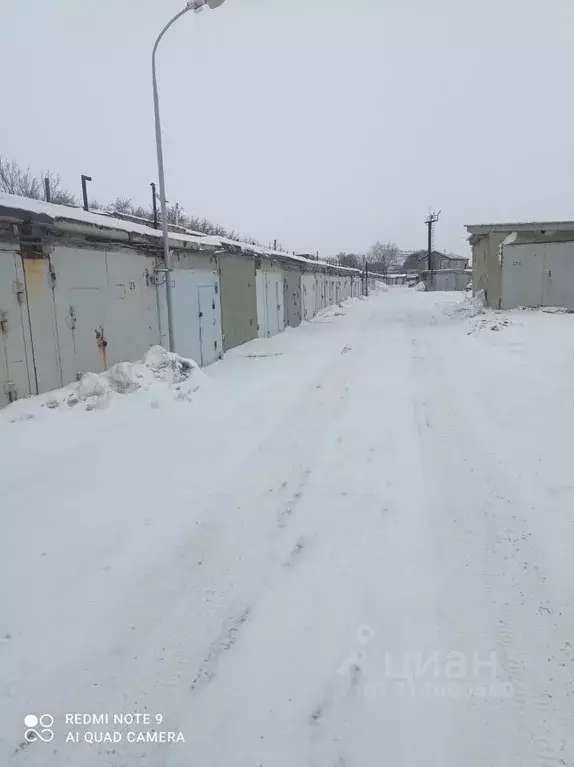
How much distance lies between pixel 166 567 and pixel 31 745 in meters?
1.53

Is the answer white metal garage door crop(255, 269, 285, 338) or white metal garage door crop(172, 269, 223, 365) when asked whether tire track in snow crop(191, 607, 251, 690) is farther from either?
white metal garage door crop(255, 269, 285, 338)

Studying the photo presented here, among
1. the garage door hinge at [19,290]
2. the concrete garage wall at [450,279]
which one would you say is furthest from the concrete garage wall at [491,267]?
the concrete garage wall at [450,279]

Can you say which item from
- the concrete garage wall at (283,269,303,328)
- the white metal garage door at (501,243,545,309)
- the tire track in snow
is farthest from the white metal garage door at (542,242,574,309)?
the tire track in snow

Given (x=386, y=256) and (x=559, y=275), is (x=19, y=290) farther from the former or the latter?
(x=386, y=256)

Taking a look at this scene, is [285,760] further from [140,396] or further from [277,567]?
[140,396]

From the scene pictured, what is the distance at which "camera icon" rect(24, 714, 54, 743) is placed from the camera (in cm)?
253

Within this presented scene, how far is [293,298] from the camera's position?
24.7 metres

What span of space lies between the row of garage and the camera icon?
4997 millimetres

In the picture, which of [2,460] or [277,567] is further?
[2,460]

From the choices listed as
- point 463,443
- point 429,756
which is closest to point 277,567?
point 429,756

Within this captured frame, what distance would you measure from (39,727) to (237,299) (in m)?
14.6

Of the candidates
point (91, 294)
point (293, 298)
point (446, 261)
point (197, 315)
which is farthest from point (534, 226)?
point (446, 261)

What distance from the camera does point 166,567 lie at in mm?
3959

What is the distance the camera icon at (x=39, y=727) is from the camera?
2533mm
